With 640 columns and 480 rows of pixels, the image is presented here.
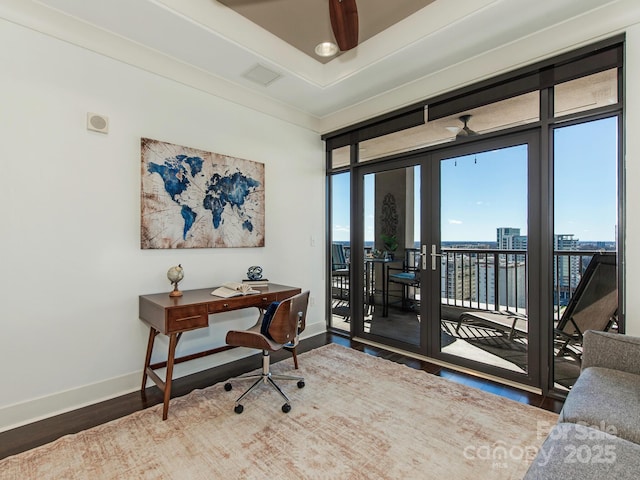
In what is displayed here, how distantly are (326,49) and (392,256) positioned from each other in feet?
7.41

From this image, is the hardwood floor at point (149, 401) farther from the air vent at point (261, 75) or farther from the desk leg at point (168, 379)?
the air vent at point (261, 75)

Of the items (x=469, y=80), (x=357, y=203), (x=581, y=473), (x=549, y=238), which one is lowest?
(x=581, y=473)

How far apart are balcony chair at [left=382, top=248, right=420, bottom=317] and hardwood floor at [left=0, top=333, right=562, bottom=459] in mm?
641

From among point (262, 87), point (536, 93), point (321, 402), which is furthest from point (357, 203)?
point (321, 402)

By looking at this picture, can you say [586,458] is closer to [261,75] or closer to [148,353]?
[148,353]

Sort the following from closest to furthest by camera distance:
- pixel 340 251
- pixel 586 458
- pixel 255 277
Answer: pixel 586 458 → pixel 255 277 → pixel 340 251

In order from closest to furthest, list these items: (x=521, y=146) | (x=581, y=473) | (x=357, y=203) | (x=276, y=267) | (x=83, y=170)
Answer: (x=581, y=473), (x=83, y=170), (x=521, y=146), (x=276, y=267), (x=357, y=203)

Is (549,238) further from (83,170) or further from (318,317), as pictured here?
(83,170)

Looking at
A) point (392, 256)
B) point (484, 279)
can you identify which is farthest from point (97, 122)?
point (484, 279)

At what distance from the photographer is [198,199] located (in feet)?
9.75

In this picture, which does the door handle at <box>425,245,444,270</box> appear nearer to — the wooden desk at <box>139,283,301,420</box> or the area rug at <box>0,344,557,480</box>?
the area rug at <box>0,344,557,480</box>

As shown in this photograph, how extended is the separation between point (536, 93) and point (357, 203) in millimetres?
2071

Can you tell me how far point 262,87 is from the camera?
3338 mm

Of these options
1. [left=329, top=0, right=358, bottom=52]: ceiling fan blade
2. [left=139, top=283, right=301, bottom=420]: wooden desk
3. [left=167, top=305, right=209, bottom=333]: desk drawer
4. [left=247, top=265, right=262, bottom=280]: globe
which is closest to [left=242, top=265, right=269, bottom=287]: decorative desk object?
[left=247, top=265, right=262, bottom=280]: globe
